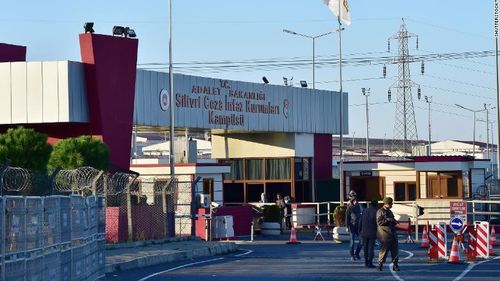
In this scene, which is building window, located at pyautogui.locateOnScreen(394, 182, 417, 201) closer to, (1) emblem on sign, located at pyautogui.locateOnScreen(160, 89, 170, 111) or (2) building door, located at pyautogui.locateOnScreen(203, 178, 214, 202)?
(2) building door, located at pyautogui.locateOnScreen(203, 178, 214, 202)

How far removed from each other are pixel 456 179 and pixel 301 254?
2329 cm

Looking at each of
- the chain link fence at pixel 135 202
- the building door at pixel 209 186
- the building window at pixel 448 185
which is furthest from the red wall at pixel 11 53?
the building window at pixel 448 185

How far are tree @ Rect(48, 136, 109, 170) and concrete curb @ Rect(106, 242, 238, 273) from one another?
207 inches

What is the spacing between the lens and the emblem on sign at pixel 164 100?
4788 cm

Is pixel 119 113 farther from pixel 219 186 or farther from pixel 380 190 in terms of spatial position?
pixel 380 190

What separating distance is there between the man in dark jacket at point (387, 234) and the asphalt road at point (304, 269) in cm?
33

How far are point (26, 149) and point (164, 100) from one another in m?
12.1

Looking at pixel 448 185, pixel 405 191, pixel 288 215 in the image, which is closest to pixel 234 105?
pixel 288 215

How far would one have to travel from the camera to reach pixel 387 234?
87.4ft

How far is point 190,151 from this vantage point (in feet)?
180

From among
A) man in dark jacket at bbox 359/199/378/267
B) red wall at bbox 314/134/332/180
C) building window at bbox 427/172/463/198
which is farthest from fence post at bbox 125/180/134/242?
red wall at bbox 314/134/332/180

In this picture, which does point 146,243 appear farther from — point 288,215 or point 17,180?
point 288,215

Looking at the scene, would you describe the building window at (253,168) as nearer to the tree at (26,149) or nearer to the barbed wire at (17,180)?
the tree at (26,149)

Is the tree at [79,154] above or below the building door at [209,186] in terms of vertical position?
above
